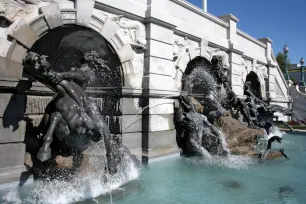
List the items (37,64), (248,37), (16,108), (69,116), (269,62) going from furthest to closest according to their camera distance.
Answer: (269,62)
(248,37)
(16,108)
(69,116)
(37,64)

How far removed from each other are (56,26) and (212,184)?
4.84m

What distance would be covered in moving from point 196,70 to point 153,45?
382 centimetres

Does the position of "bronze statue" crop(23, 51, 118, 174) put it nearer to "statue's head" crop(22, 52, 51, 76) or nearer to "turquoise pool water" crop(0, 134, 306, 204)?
"statue's head" crop(22, 52, 51, 76)

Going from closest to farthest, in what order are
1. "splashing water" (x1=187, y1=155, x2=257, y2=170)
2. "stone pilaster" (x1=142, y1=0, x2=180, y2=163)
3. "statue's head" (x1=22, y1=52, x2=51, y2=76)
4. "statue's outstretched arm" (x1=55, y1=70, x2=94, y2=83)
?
"statue's head" (x1=22, y1=52, x2=51, y2=76) → "statue's outstretched arm" (x1=55, y1=70, x2=94, y2=83) → "splashing water" (x1=187, y1=155, x2=257, y2=170) → "stone pilaster" (x1=142, y1=0, x2=180, y2=163)

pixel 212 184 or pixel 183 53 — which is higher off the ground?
pixel 183 53

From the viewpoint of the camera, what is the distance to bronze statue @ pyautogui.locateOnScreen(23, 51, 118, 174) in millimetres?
4406

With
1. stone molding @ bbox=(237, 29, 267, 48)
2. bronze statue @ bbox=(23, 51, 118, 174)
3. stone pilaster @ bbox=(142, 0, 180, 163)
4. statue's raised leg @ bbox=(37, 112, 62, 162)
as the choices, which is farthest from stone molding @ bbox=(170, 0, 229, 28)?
Answer: statue's raised leg @ bbox=(37, 112, 62, 162)

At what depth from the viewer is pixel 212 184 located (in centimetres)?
506

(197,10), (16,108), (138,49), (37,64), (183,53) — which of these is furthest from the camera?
(197,10)

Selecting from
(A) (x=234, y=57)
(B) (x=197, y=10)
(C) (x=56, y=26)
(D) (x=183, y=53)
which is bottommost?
(C) (x=56, y=26)

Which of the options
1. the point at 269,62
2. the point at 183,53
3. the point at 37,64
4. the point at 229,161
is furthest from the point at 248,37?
the point at 37,64

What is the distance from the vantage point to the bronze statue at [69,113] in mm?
4406

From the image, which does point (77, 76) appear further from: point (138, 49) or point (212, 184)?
point (212, 184)

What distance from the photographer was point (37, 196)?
13.6ft
